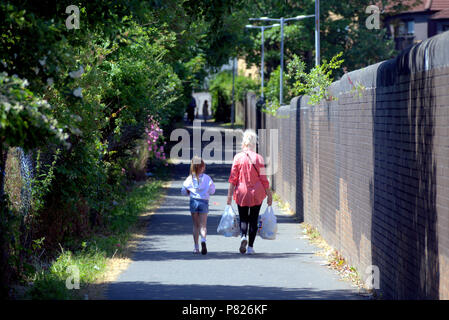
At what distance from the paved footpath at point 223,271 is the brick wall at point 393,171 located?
0.54 m

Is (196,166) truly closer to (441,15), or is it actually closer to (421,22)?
(441,15)

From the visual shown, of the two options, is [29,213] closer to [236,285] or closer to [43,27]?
[236,285]

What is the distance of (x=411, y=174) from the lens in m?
7.05

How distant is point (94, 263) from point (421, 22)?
5386cm

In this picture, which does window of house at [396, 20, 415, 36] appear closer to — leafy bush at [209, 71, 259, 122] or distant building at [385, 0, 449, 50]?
distant building at [385, 0, 449, 50]

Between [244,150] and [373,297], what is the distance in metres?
3.93

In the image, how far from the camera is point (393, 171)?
7.81 m

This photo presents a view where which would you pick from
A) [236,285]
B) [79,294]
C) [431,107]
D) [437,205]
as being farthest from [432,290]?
[79,294]

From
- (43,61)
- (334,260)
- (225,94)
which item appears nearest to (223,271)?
(334,260)

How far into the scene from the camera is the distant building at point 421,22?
2331 inches

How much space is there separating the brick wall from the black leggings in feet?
3.67

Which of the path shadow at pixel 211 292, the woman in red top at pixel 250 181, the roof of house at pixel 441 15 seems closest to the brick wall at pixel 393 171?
the path shadow at pixel 211 292
